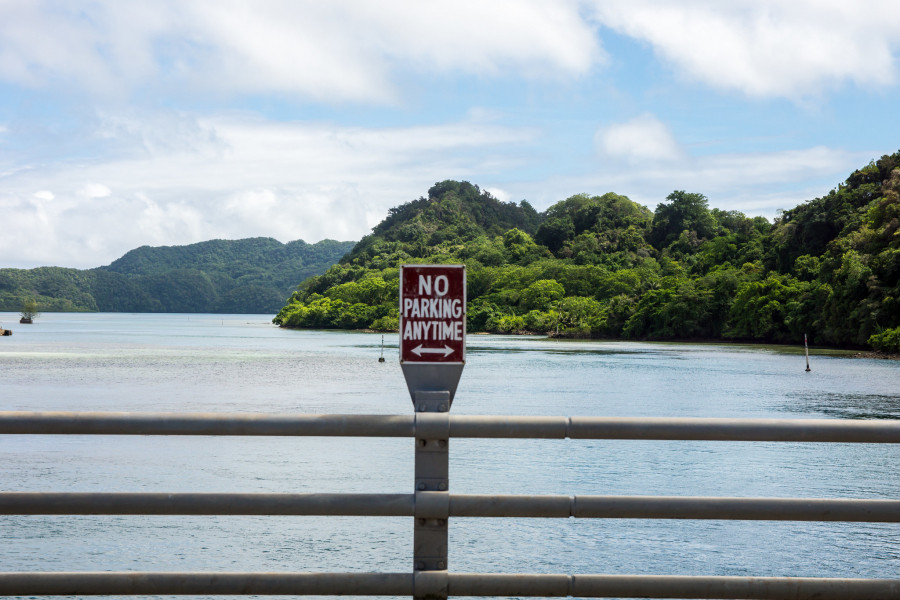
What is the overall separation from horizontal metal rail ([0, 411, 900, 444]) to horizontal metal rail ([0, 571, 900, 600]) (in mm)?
549

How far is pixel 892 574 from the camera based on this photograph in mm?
10781

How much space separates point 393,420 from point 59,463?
1789 cm

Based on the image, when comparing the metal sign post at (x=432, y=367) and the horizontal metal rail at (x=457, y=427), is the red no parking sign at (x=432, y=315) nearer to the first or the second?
the metal sign post at (x=432, y=367)

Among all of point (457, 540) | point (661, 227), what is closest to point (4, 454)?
point (457, 540)

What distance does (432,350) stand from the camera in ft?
11.7

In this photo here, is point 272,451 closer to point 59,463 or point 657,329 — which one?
point 59,463

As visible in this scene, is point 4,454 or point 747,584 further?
point 4,454

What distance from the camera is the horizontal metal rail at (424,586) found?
3.59 m

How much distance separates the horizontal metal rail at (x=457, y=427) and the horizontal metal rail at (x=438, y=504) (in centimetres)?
25

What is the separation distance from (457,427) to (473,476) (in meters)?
15.2

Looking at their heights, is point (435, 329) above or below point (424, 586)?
above

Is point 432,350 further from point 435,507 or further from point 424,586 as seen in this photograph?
point 424,586

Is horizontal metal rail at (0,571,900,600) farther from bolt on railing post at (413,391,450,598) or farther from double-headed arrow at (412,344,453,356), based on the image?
double-headed arrow at (412,344,453,356)

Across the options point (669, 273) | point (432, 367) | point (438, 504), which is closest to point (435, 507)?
point (438, 504)
